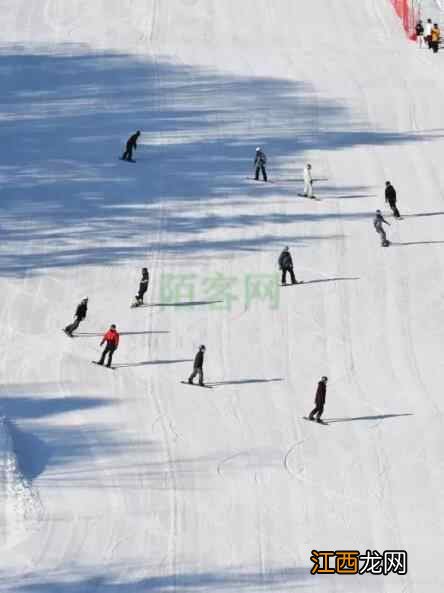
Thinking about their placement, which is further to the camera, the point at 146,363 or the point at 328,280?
the point at 328,280

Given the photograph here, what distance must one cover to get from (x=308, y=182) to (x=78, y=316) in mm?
10730

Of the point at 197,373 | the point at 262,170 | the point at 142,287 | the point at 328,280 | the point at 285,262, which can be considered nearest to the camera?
the point at 197,373

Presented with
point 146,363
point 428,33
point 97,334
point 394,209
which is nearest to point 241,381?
point 146,363

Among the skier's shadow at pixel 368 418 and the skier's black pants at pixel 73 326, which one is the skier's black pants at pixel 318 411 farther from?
the skier's black pants at pixel 73 326

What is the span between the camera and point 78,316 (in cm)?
3828

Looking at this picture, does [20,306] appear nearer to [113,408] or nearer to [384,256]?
[113,408]

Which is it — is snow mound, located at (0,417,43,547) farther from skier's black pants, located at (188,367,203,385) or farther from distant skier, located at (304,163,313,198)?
distant skier, located at (304,163,313,198)

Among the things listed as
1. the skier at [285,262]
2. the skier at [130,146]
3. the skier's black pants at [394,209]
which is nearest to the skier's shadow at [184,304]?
the skier at [285,262]

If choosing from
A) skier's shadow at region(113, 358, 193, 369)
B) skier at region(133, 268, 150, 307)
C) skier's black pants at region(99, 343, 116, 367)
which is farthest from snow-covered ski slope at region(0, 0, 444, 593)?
skier's black pants at region(99, 343, 116, 367)

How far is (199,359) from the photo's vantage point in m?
35.9

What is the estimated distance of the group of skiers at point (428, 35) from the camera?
58.5 metres

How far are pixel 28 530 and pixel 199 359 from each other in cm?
680

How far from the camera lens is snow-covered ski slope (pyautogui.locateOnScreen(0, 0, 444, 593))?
30.9 m

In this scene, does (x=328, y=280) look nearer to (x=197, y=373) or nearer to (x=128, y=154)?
(x=197, y=373)
